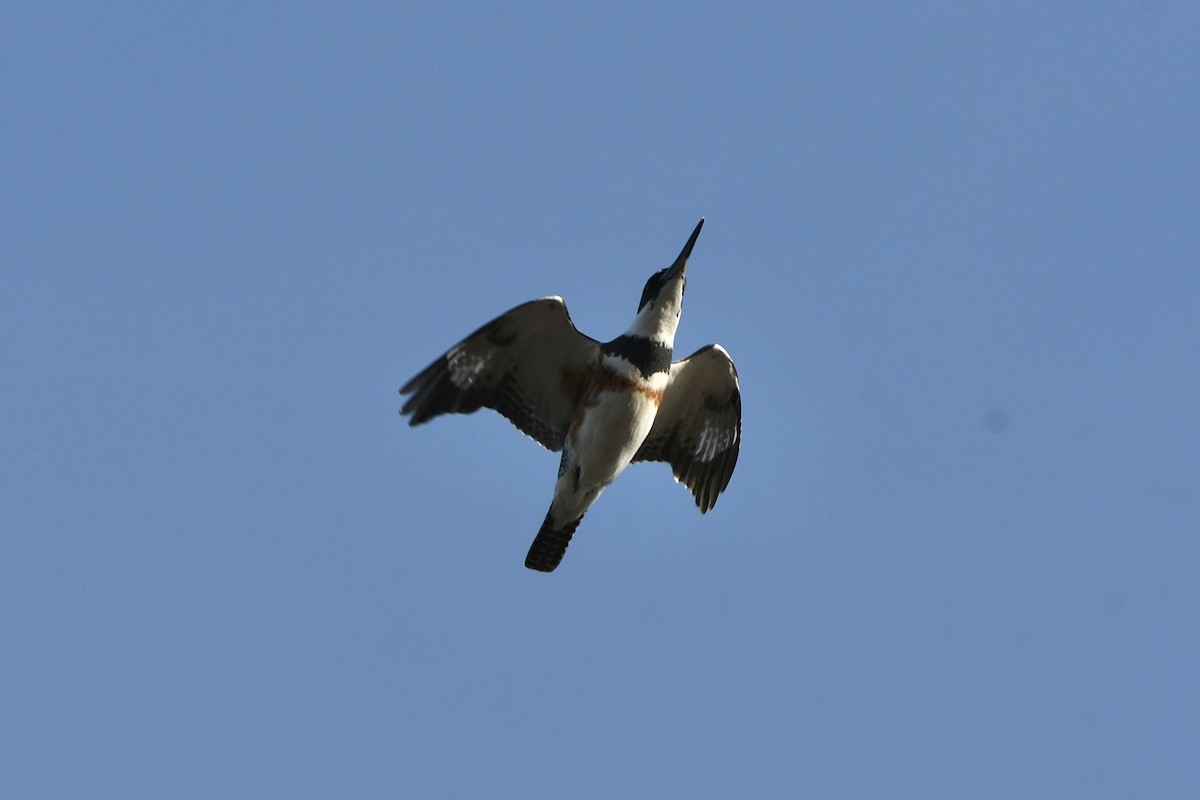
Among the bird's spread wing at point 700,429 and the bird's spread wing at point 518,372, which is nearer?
the bird's spread wing at point 518,372

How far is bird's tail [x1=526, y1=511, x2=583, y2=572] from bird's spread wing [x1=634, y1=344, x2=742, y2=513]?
1202 millimetres

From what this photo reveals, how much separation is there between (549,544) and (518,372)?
1697 mm

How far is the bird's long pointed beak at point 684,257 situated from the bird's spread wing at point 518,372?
3.82 ft

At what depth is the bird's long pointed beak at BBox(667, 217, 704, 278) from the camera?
1682 centimetres

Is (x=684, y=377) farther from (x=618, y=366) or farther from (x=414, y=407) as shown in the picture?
(x=414, y=407)

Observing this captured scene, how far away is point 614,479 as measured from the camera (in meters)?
16.4

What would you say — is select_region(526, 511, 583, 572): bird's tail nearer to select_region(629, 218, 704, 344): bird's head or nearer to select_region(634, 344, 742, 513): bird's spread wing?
select_region(634, 344, 742, 513): bird's spread wing

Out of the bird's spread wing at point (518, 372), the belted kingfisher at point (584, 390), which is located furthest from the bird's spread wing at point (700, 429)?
the bird's spread wing at point (518, 372)

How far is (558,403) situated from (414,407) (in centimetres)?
151

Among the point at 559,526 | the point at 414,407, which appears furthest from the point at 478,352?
the point at 559,526

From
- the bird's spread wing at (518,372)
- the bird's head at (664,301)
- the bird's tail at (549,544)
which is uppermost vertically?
the bird's head at (664,301)

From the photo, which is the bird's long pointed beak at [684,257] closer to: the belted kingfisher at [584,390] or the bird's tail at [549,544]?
the belted kingfisher at [584,390]

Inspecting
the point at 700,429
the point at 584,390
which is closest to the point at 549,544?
the point at 584,390

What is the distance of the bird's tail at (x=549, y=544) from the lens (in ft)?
55.0
